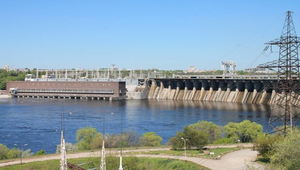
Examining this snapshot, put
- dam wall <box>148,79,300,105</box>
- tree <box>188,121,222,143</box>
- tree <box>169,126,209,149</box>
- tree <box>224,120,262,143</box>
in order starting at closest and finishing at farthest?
1. tree <box>169,126,209,149</box>
2. tree <box>224,120,262,143</box>
3. tree <box>188,121,222,143</box>
4. dam wall <box>148,79,300,105</box>

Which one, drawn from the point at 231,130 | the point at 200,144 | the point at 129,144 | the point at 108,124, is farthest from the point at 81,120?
the point at 200,144

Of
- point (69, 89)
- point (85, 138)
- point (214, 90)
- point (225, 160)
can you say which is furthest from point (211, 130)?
point (69, 89)

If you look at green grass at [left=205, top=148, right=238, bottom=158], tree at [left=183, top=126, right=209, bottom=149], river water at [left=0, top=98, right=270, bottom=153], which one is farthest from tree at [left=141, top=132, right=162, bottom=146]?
green grass at [left=205, top=148, right=238, bottom=158]

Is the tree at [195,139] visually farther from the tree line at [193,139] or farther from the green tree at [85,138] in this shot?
the green tree at [85,138]

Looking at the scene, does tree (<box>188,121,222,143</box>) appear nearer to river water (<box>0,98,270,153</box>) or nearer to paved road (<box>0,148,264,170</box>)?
river water (<box>0,98,270,153</box>)

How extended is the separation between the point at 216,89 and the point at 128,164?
8697cm

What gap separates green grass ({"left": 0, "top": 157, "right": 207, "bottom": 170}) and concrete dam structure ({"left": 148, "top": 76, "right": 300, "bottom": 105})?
67.4m

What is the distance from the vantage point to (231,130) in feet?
145

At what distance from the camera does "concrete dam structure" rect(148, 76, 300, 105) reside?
326ft

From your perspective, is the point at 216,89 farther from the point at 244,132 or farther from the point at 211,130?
the point at 244,132

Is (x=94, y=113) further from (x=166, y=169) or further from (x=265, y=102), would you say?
(x=166, y=169)

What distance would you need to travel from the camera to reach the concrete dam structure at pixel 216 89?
326 ft

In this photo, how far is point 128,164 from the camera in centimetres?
2845

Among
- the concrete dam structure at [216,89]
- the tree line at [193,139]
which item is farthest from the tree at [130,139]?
the concrete dam structure at [216,89]
